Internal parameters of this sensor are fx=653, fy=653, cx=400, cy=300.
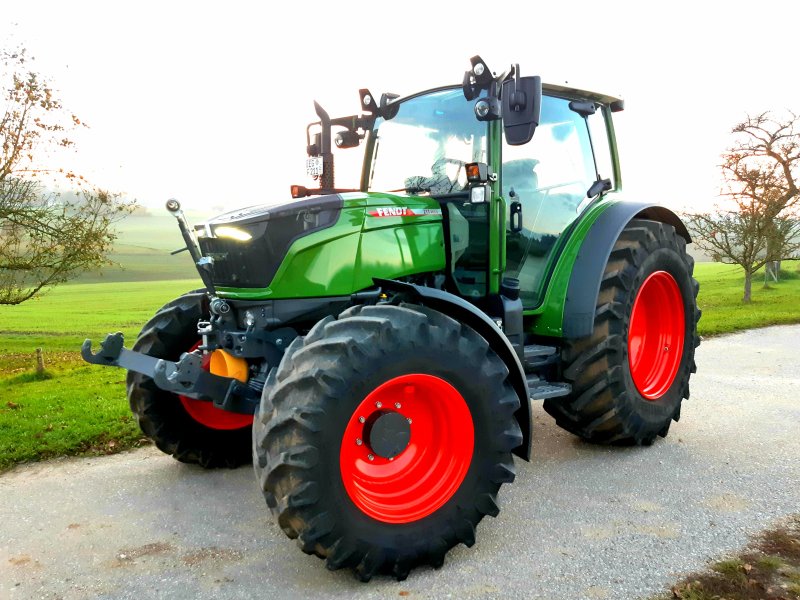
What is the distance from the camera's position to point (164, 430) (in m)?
4.42

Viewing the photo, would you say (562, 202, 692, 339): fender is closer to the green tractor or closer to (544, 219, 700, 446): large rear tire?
the green tractor

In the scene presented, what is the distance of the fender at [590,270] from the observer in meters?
4.36

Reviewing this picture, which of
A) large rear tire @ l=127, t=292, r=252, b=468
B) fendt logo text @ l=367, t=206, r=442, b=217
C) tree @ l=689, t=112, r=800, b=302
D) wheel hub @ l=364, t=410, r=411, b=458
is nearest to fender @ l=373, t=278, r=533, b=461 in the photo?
fendt logo text @ l=367, t=206, r=442, b=217

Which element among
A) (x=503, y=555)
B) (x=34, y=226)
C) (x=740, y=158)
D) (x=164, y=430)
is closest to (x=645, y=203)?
(x=503, y=555)

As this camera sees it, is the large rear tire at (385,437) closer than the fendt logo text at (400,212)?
Yes

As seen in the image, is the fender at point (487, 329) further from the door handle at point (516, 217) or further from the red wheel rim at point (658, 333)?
the red wheel rim at point (658, 333)

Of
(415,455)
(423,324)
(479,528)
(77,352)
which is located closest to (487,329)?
(423,324)

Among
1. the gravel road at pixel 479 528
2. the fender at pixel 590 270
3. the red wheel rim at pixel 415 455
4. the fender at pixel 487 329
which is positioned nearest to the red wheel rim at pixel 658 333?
the gravel road at pixel 479 528

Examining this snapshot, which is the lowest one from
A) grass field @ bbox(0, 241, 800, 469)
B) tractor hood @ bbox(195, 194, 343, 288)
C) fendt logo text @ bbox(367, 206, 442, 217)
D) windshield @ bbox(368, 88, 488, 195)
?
grass field @ bbox(0, 241, 800, 469)

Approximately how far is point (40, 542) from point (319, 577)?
1621 millimetres

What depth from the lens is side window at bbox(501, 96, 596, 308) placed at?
4.46 m

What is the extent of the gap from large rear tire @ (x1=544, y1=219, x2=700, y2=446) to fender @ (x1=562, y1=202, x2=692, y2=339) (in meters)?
0.12

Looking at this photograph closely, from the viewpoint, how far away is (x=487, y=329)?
3555 millimetres

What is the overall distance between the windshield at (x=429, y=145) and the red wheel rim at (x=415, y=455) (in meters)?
1.52
